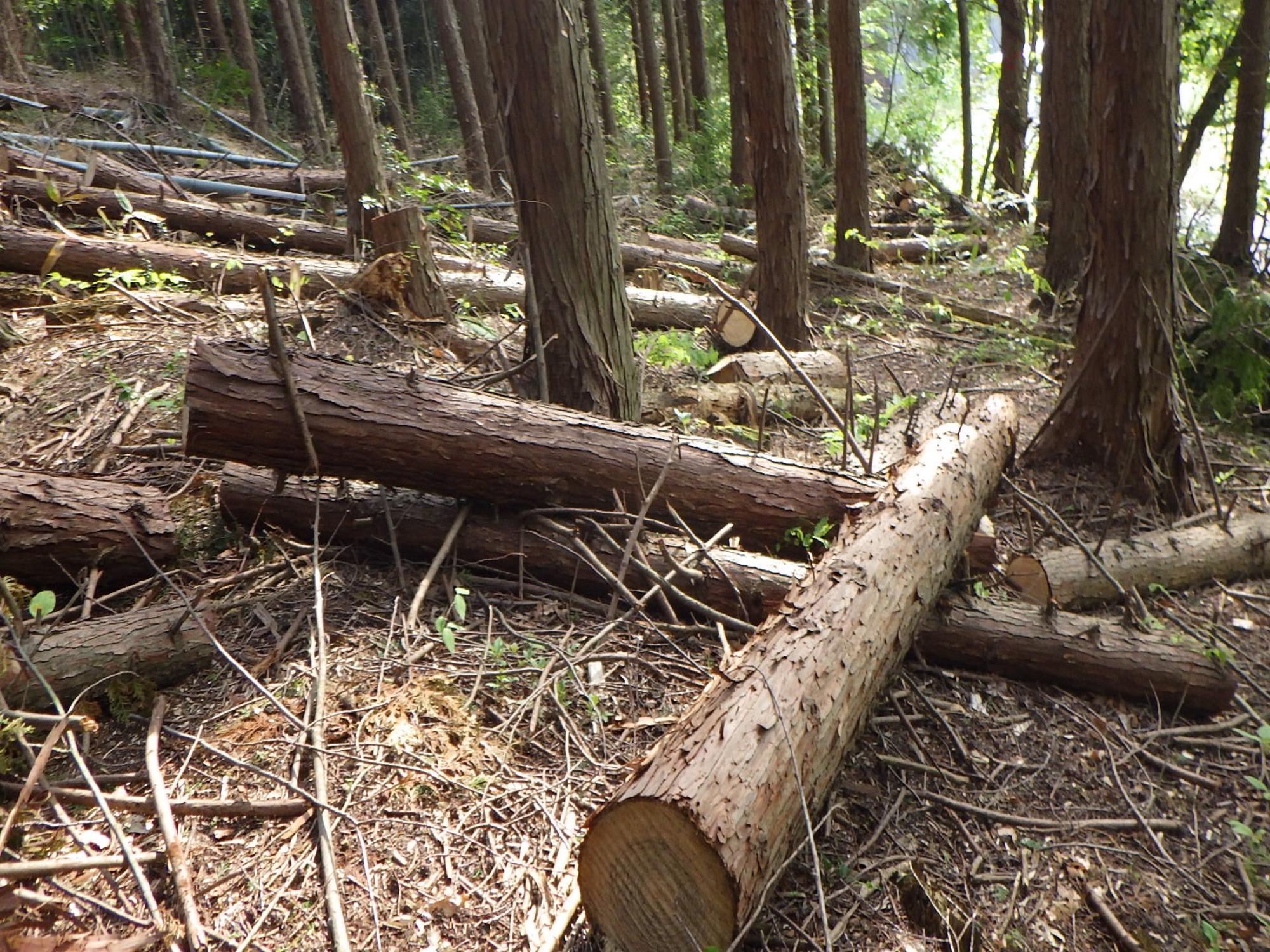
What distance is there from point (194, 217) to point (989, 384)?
7.37 m

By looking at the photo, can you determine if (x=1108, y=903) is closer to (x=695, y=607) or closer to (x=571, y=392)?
(x=695, y=607)

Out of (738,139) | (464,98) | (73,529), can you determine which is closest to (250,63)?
(464,98)

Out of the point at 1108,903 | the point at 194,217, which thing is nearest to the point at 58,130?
the point at 194,217

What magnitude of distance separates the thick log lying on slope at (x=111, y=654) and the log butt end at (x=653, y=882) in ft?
5.80

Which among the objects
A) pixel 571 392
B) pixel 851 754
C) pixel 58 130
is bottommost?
pixel 851 754

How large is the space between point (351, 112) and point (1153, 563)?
723 cm

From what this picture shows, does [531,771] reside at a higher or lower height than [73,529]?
lower

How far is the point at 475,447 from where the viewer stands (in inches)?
148

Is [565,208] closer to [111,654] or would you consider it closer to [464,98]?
[111,654]

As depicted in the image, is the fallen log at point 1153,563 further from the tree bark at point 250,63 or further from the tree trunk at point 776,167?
the tree bark at point 250,63

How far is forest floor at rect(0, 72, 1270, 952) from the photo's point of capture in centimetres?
242

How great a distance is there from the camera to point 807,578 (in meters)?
3.18

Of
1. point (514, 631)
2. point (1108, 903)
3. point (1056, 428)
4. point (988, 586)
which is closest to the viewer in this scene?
point (1108, 903)

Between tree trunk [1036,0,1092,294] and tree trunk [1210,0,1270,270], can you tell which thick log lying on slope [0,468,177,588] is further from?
tree trunk [1210,0,1270,270]
